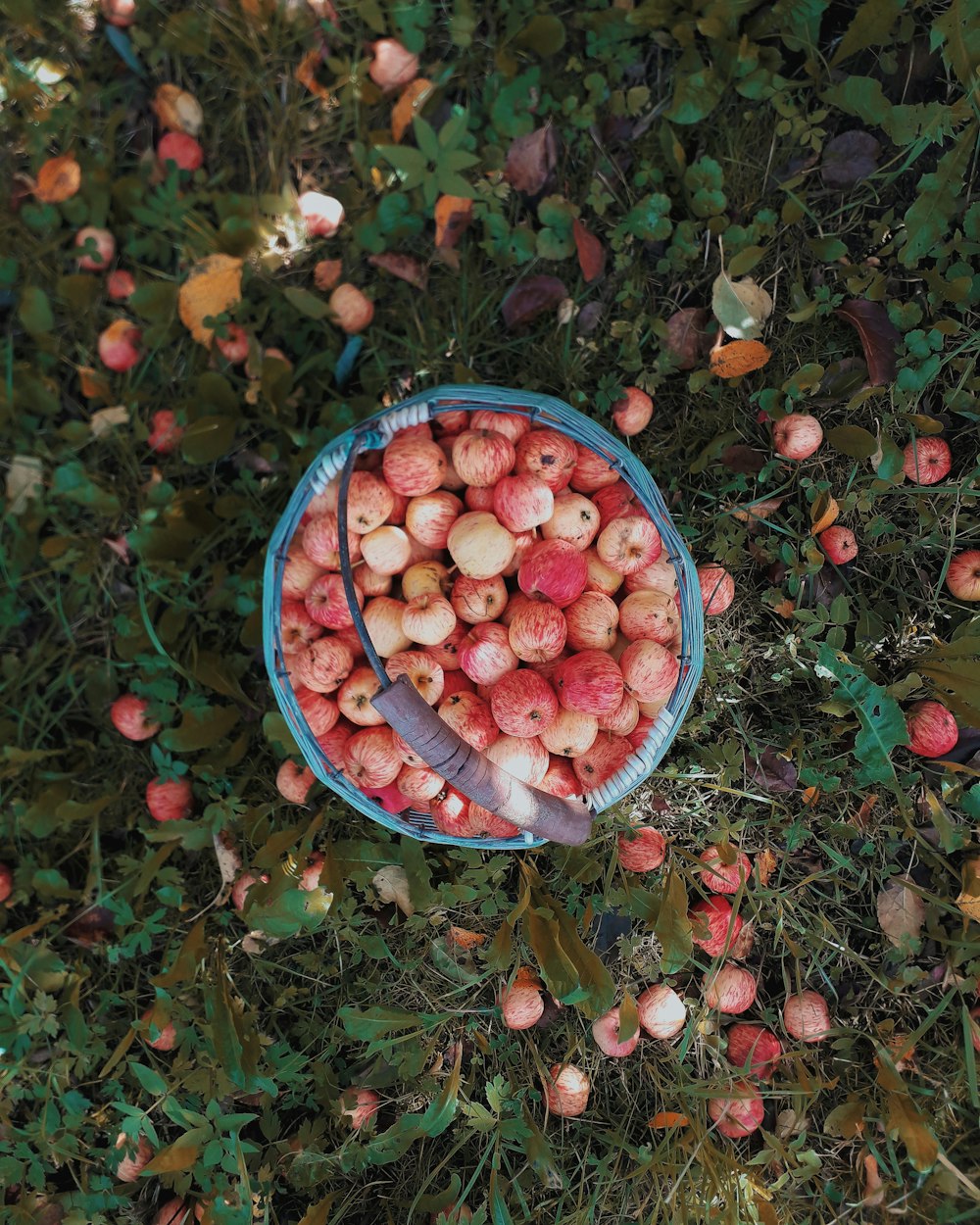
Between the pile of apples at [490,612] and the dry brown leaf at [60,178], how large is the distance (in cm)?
160

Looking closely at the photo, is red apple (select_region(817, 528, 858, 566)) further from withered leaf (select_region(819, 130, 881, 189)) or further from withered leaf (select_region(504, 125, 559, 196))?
withered leaf (select_region(504, 125, 559, 196))

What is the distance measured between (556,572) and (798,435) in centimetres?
90

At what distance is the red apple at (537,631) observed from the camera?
2117 millimetres

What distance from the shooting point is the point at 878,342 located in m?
2.45

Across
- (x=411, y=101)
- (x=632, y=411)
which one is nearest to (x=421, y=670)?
(x=632, y=411)

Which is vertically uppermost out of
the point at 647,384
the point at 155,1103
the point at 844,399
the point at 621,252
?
the point at 621,252

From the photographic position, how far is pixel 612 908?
2.58 metres

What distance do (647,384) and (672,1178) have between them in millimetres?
2372

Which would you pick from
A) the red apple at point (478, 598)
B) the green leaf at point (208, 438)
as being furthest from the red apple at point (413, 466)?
the green leaf at point (208, 438)

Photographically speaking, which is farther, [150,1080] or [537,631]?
[150,1080]

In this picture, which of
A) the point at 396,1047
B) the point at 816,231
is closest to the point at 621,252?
the point at 816,231

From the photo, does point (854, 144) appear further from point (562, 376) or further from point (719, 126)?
point (562, 376)

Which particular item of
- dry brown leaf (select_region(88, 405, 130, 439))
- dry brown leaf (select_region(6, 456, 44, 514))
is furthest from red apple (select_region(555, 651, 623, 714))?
dry brown leaf (select_region(6, 456, 44, 514))

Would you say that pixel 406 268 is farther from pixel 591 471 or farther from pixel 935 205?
pixel 935 205
